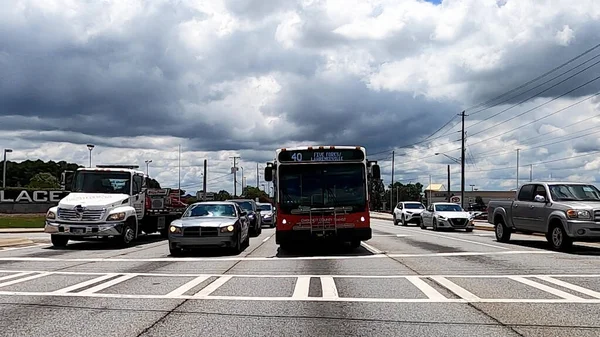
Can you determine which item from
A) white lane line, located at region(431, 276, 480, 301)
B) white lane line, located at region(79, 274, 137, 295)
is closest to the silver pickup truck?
white lane line, located at region(431, 276, 480, 301)

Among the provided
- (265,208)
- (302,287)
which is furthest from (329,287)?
(265,208)

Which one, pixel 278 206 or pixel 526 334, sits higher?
pixel 278 206

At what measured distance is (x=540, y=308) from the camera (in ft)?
27.3

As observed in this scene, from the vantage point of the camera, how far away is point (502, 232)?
20.7 metres

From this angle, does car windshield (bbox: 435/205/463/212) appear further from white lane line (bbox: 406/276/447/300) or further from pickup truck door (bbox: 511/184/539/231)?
white lane line (bbox: 406/276/447/300)

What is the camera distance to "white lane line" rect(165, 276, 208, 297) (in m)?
9.75

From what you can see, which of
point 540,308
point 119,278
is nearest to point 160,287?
point 119,278

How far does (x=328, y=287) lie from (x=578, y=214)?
29.3ft

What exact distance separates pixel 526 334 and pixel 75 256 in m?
13.3

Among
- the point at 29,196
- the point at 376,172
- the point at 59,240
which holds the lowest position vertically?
the point at 59,240

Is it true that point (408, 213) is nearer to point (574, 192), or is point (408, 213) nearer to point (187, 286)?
point (574, 192)

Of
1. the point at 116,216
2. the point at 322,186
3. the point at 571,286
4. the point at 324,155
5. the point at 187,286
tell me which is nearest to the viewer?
the point at 571,286

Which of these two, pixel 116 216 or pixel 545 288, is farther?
pixel 116 216

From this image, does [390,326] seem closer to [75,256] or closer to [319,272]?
[319,272]
